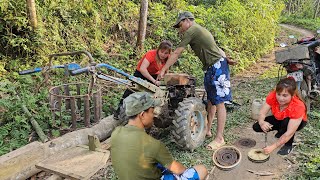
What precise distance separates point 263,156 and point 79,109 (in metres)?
3.61

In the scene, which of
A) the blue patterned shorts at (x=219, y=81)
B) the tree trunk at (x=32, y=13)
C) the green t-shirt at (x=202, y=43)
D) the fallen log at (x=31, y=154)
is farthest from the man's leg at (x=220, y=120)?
the tree trunk at (x=32, y=13)

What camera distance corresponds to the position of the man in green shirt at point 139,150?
110 inches

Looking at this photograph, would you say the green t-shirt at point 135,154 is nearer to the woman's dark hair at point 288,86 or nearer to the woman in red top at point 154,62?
the woman's dark hair at point 288,86

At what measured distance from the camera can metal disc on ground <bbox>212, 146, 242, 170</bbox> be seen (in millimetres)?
4266

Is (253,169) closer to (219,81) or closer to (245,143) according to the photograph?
(245,143)

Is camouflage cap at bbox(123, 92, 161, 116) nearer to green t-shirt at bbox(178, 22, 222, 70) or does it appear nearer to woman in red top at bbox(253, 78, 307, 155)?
woman in red top at bbox(253, 78, 307, 155)

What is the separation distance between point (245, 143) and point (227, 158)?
1.25m

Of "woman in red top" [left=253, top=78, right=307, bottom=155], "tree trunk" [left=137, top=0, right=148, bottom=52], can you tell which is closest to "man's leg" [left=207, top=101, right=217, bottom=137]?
"woman in red top" [left=253, top=78, right=307, bottom=155]

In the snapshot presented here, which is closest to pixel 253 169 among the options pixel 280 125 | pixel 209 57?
pixel 280 125

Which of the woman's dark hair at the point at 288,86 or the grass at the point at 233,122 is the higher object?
the woman's dark hair at the point at 288,86

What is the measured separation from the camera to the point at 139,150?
2799 millimetres

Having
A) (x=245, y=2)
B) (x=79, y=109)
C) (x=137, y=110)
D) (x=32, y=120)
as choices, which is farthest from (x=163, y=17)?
(x=137, y=110)

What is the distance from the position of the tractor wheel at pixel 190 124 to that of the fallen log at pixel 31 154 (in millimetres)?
1599

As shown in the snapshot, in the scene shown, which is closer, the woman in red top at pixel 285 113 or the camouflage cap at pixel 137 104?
the camouflage cap at pixel 137 104
